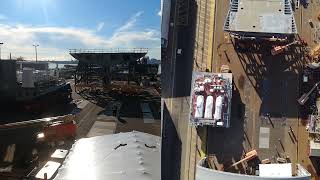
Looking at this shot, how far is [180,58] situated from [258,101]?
4.90 meters

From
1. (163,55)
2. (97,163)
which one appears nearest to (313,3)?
(163,55)

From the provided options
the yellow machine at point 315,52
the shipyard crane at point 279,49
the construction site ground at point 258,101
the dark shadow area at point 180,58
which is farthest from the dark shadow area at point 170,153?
the yellow machine at point 315,52

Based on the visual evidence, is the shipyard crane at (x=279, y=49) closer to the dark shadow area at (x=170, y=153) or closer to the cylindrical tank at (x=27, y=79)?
the dark shadow area at (x=170, y=153)

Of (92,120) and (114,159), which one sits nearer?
(114,159)

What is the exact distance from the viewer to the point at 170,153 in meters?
24.5

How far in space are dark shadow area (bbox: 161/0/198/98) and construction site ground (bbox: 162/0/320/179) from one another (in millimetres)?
966

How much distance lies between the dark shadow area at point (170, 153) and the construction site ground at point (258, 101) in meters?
0.89

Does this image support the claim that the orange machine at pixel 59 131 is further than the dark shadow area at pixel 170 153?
Yes

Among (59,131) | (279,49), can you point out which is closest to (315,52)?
(279,49)

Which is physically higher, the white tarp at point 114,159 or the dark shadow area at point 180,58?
the dark shadow area at point 180,58

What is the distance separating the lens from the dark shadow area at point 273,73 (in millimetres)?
23188

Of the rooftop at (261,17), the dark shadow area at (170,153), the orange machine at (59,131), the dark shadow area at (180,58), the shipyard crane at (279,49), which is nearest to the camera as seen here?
the rooftop at (261,17)

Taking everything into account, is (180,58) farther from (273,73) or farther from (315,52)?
(315,52)

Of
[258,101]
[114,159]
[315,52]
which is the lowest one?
[114,159]
